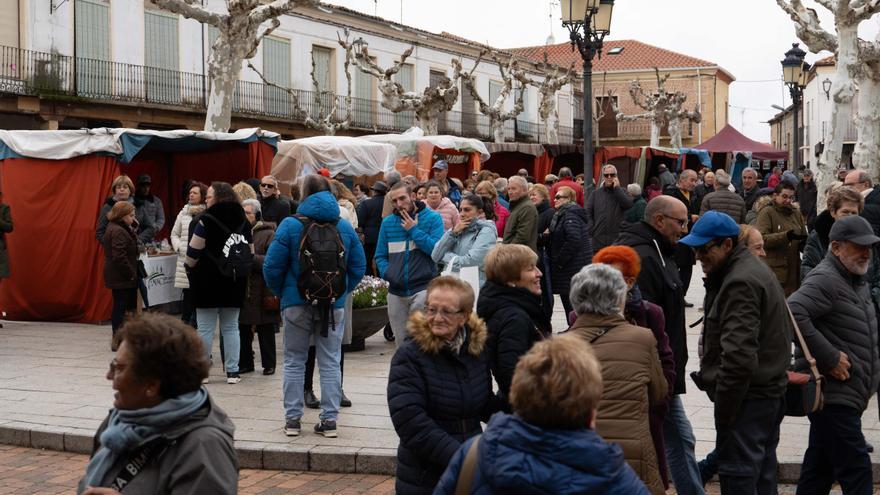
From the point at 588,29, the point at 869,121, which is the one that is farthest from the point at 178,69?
the point at 588,29

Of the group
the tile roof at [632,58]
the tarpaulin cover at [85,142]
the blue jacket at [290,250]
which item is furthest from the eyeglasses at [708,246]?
the tile roof at [632,58]

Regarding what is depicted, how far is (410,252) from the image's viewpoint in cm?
883

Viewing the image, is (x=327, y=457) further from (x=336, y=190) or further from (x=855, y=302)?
(x=336, y=190)

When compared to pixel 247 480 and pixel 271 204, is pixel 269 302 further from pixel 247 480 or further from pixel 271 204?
pixel 247 480

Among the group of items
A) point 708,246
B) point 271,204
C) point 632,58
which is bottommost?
point 708,246

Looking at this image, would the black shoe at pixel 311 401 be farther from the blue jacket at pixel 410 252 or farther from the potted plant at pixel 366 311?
the potted plant at pixel 366 311

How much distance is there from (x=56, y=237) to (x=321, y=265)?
22.9ft

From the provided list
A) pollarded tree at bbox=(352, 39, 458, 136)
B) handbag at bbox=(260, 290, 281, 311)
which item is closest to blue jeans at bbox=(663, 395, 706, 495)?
handbag at bbox=(260, 290, 281, 311)

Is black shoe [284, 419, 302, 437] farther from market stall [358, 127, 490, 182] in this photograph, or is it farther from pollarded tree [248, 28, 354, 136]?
pollarded tree [248, 28, 354, 136]

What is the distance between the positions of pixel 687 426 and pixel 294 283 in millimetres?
2961

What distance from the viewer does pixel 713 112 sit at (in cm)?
7025

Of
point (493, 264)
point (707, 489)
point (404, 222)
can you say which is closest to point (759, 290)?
point (493, 264)

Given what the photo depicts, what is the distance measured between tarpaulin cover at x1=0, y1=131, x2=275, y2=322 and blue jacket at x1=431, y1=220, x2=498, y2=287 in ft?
19.4

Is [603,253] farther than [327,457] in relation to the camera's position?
No
